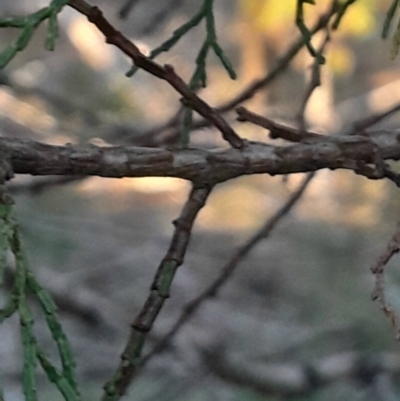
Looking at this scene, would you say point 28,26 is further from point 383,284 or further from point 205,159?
point 383,284

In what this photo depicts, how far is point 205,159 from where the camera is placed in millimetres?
382

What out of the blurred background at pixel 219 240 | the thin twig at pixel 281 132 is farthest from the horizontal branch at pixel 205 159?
the blurred background at pixel 219 240

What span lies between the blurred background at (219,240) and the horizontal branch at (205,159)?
0.73m

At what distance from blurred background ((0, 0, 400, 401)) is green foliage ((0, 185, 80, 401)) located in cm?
78

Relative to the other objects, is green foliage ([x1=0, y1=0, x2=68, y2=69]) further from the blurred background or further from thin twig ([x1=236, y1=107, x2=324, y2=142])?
the blurred background

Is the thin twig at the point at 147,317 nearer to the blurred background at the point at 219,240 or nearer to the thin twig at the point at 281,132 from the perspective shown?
the thin twig at the point at 281,132

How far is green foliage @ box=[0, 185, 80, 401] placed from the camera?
304 millimetres

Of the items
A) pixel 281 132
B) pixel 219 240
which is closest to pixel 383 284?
pixel 281 132

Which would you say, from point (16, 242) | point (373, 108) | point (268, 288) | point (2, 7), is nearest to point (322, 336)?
point (268, 288)

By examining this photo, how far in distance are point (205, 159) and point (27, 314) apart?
0.12 m

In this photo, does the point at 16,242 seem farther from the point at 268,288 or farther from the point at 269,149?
the point at 268,288

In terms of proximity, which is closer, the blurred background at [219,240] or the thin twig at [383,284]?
the thin twig at [383,284]

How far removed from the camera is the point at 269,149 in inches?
15.5

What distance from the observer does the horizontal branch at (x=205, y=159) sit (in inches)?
13.4
